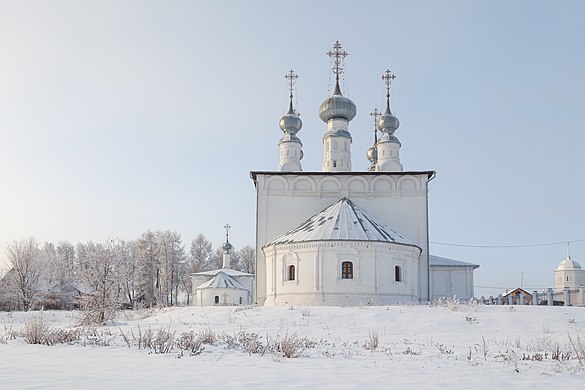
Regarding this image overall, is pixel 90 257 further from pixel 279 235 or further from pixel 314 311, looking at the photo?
pixel 279 235

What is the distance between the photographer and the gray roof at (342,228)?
1133 inches

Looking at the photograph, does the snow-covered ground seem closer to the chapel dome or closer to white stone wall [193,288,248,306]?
white stone wall [193,288,248,306]

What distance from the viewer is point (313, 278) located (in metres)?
28.5

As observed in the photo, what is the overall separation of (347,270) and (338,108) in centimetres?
1292

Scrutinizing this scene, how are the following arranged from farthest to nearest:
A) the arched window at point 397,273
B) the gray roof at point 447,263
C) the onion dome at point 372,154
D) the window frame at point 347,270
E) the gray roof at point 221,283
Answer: the onion dome at point 372,154, the gray roof at point 221,283, the gray roof at point 447,263, the arched window at point 397,273, the window frame at point 347,270

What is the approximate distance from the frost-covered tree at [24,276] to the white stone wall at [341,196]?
68.3 feet

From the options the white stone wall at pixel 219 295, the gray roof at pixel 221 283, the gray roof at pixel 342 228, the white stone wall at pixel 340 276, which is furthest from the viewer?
the gray roof at pixel 221 283

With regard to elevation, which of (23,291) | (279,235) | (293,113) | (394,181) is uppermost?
(293,113)

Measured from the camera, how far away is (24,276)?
147 ft

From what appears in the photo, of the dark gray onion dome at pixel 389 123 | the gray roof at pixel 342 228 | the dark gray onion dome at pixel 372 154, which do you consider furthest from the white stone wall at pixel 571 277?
the gray roof at pixel 342 228

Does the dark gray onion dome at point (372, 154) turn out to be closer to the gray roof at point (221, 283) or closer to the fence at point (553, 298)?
the gray roof at point (221, 283)

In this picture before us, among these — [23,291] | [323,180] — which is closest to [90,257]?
[323,180]

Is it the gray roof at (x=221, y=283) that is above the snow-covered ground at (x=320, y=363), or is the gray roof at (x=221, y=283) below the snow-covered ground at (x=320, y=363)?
above

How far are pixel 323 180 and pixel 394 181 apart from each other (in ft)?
13.4
